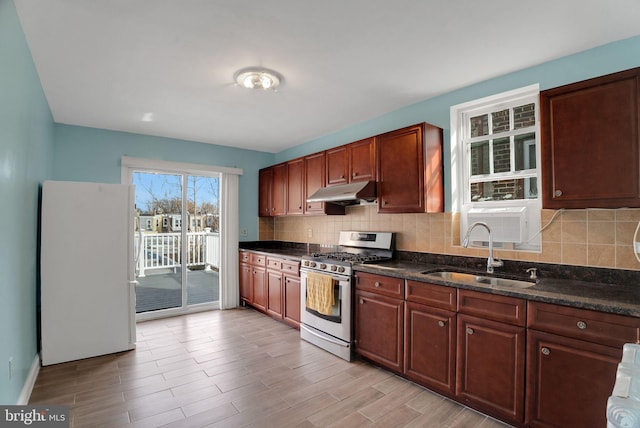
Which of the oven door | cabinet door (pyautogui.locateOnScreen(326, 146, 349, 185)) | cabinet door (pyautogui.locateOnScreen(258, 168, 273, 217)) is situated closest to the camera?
the oven door

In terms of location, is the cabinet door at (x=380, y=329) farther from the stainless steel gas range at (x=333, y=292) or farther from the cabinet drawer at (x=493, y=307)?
the cabinet drawer at (x=493, y=307)

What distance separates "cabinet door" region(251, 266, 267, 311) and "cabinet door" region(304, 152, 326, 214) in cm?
115

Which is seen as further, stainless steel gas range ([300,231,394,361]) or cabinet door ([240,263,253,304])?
cabinet door ([240,263,253,304])

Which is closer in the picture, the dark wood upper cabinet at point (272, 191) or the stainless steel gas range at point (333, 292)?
the stainless steel gas range at point (333, 292)

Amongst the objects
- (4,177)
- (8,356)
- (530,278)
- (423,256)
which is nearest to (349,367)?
(423,256)

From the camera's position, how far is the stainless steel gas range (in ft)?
10.3

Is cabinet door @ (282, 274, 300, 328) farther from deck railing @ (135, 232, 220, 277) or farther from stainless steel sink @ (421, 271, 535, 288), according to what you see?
stainless steel sink @ (421, 271, 535, 288)

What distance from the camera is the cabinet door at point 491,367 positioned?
2.02 meters

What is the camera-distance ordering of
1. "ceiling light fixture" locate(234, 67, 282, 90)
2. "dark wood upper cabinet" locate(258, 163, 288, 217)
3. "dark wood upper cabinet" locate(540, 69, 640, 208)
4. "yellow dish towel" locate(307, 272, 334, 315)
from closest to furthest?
"dark wood upper cabinet" locate(540, 69, 640, 208) < "ceiling light fixture" locate(234, 67, 282, 90) < "yellow dish towel" locate(307, 272, 334, 315) < "dark wood upper cabinet" locate(258, 163, 288, 217)

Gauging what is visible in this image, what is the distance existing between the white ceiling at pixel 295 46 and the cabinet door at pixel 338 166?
560 millimetres

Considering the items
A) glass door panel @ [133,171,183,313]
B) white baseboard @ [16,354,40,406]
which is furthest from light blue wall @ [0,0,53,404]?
glass door panel @ [133,171,183,313]

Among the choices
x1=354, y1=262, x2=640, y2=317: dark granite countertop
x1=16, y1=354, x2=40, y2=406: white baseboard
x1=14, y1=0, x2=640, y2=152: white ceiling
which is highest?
x1=14, y1=0, x2=640, y2=152: white ceiling

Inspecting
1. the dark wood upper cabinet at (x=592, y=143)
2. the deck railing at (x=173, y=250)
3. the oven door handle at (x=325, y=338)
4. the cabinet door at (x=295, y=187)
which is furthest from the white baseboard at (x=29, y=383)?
the dark wood upper cabinet at (x=592, y=143)

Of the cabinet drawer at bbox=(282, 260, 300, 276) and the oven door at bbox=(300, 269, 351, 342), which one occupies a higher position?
the cabinet drawer at bbox=(282, 260, 300, 276)
